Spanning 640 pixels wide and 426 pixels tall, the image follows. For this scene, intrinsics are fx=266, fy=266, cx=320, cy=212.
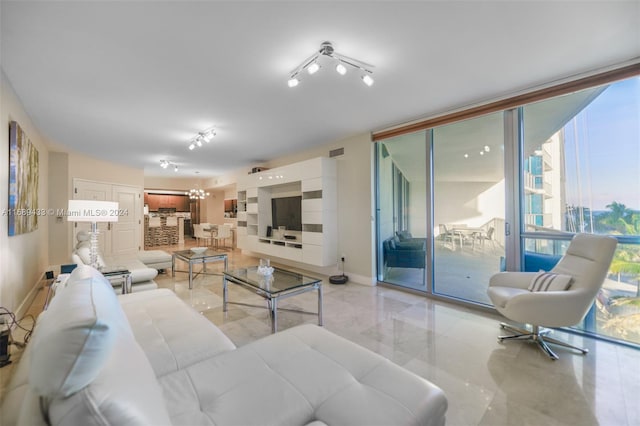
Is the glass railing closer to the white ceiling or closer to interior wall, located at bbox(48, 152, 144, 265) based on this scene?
the white ceiling

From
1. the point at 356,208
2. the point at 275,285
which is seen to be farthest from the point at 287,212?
the point at 275,285

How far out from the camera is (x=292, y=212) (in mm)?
5852

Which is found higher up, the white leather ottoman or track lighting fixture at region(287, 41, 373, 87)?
track lighting fixture at region(287, 41, 373, 87)

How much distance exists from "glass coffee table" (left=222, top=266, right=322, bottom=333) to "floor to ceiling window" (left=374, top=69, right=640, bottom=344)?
195cm

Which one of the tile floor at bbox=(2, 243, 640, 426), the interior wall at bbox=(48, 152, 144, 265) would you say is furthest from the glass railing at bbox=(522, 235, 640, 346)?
the interior wall at bbox=(48, 152, 144, 265)

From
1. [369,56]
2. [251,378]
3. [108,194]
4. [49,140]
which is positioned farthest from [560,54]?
[108,194]

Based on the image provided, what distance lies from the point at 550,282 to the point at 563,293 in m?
0.30

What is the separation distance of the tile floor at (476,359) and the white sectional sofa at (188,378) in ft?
2.68

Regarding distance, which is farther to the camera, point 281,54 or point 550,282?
point 550,282

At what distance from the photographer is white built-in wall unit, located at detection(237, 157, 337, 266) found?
16.2 feet

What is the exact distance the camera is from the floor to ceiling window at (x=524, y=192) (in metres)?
2.61

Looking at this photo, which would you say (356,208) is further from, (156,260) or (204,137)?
(156,260)

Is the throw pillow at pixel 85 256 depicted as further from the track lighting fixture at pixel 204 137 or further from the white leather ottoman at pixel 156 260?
the track lighting fixture at pixel 204 137

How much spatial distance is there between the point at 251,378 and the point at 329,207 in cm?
387
